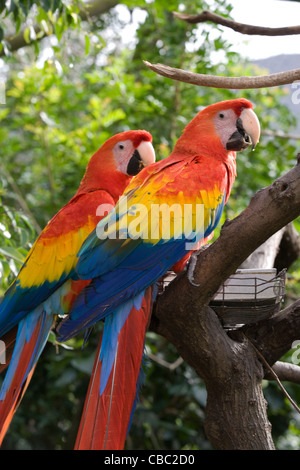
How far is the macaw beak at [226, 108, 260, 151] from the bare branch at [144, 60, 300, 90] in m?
0.22

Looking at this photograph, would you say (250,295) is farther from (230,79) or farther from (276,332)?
(230,79)

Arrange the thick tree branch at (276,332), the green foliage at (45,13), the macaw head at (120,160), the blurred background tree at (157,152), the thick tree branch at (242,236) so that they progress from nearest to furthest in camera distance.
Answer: the thick tree branch at (242,236)
the thick tree branch at (276,332)
the macaw head at (120,160)
the green foliage at (45,13)
the blurred background tree at (157,152)

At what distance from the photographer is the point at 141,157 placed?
1.21m

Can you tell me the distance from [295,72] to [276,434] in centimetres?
183

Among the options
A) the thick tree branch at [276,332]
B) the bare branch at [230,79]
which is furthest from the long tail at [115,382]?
the bare branch at [230,79]

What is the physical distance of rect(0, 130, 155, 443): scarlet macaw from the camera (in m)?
0.98

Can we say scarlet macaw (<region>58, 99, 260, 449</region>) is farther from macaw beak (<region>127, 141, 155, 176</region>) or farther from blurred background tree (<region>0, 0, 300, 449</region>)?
blurred background tree (<region>0, 0, 300, 449</region>)

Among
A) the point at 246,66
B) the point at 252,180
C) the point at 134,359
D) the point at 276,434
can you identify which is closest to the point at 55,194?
the point at 252,180

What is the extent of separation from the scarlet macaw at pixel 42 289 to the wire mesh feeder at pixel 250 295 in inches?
11.1

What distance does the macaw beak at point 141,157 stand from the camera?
1.21 metres

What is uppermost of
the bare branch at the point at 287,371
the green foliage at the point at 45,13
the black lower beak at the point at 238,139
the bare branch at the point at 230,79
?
the green foliage at the point at 45,13

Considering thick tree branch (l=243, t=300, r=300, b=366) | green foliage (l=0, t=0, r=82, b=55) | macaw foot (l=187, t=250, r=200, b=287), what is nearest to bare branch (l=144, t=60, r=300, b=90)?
macaw foot (l=187, t=250, r=200, b=287)

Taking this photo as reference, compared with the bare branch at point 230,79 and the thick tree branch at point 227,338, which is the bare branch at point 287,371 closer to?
the thick tree branch at point 227,338

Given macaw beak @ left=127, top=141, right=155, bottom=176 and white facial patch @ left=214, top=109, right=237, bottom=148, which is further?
macaw beak @ left=127, top=141, right=155, bottom=176
